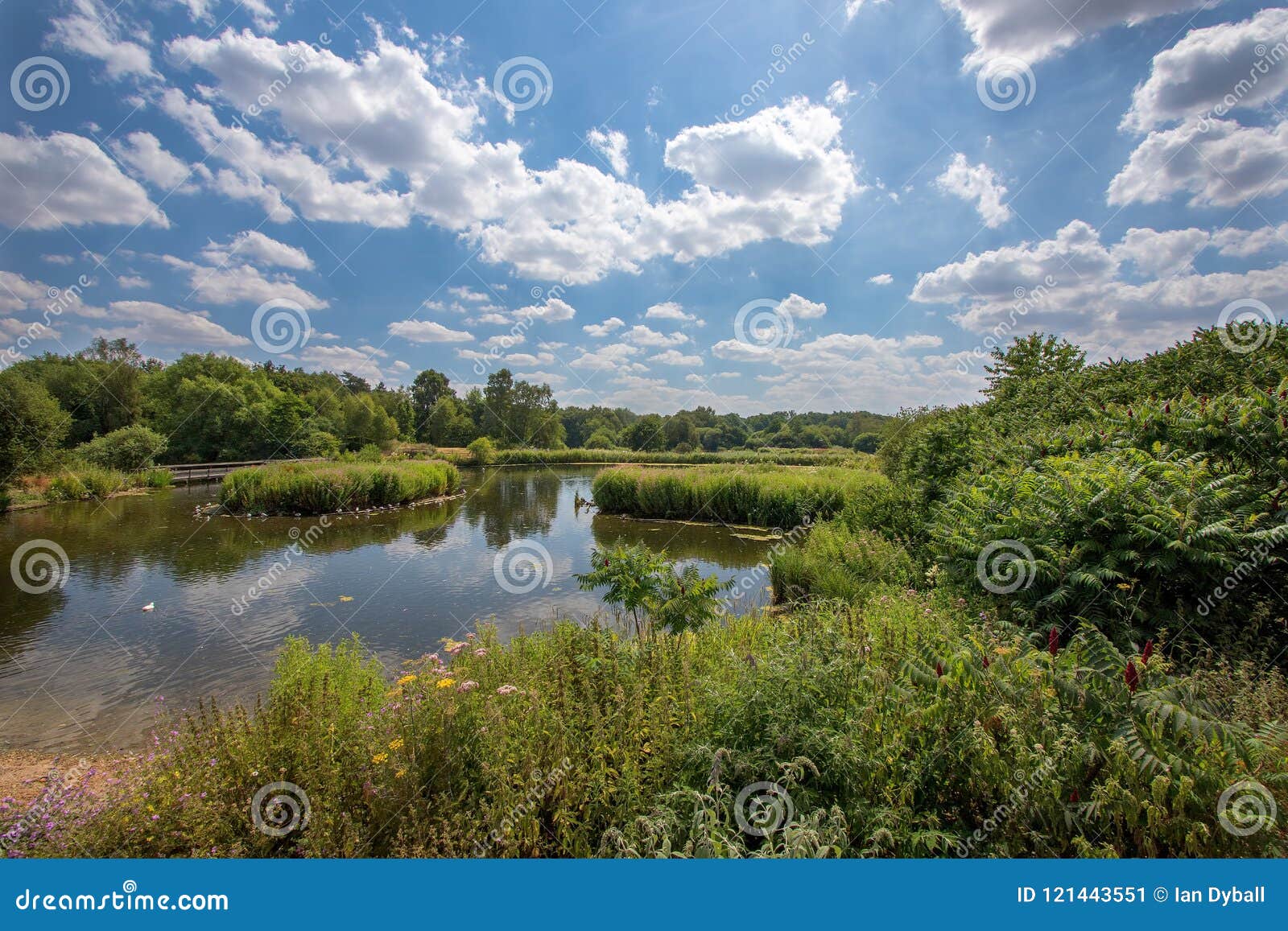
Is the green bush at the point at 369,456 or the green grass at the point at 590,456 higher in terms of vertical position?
the green grass at the point at 590,456

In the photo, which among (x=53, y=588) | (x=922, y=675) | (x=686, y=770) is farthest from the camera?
(x=53, y=588)

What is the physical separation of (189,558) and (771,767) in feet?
53.6

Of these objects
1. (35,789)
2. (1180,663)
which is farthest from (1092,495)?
(35,789)

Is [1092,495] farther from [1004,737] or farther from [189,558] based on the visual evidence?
[189,558]

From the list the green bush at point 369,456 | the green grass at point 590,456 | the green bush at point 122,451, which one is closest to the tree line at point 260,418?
the green bush at point 122,451

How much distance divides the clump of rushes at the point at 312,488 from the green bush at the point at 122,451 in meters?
14.6

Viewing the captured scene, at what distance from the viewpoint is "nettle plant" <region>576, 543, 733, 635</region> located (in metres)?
5.70

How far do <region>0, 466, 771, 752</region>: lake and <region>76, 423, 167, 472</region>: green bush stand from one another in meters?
12.1

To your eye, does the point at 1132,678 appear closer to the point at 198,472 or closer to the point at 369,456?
the point at 369,456

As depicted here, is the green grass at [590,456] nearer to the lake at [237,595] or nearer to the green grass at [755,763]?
the lake at [237,595]

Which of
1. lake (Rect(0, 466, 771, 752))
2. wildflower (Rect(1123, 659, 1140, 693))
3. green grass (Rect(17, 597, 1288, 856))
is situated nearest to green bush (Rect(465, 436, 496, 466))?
lake (Rect(0, 466, 771, 752))

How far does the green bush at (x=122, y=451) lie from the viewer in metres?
30.7

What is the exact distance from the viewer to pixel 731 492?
840 inches

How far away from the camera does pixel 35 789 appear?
14.9 feet
